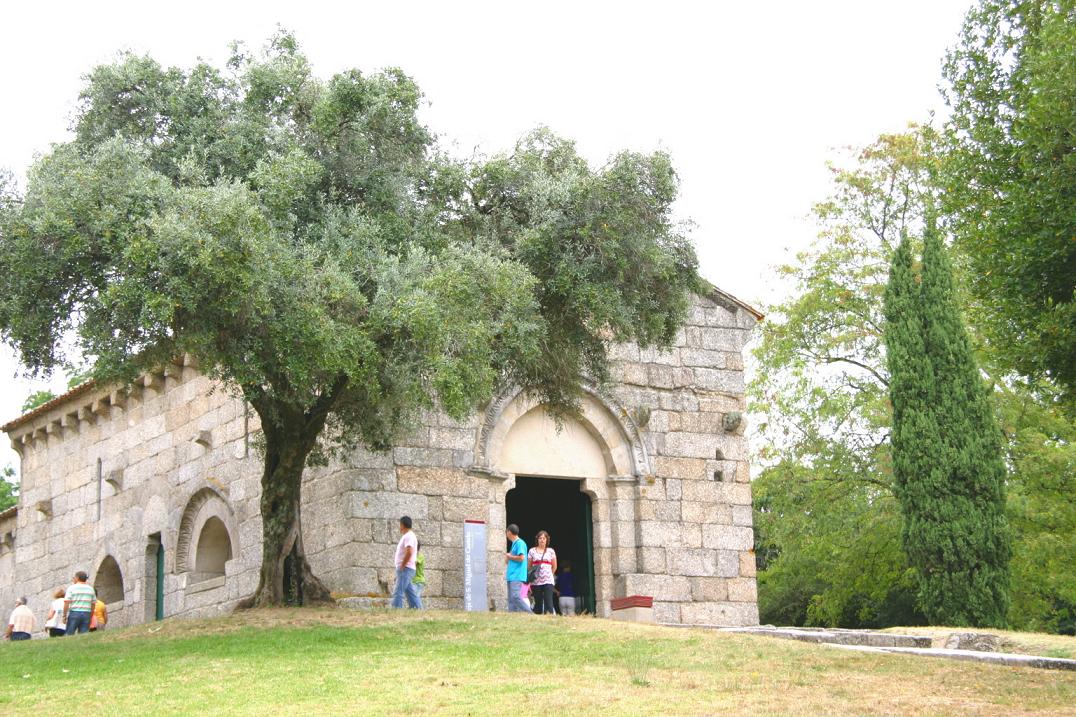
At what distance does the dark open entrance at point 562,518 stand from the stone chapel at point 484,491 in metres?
0.06

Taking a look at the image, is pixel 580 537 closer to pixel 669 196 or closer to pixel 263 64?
pixel 669 196

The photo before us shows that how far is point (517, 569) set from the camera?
1762 cm

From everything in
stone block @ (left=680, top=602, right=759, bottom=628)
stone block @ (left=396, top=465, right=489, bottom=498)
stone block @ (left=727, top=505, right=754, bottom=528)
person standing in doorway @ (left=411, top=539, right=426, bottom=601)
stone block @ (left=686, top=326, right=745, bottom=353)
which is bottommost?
stone block @ (left=680, top=602, right=759, bottom=628)

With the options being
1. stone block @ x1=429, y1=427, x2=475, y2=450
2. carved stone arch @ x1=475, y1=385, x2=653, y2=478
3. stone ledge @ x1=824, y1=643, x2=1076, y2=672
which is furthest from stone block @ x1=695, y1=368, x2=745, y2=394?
stone ledge @ x1=824, y1=643, x2=1076, y2=672

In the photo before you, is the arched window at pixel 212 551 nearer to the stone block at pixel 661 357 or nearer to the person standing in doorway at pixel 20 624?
the person standing in doorway at pixel 20 624

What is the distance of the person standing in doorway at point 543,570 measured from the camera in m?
18.0

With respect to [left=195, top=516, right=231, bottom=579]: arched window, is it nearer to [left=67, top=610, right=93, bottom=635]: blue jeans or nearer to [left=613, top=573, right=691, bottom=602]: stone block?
[left=67, top=610, right=93, bottom=635]: blue jeans

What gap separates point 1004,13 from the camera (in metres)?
14.3

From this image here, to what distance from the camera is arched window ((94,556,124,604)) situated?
2400 centimetres

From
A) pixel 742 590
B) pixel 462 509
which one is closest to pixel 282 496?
pixel 462 509

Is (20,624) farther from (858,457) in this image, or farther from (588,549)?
(858,457)

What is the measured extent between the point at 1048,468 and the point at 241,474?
52.1ft

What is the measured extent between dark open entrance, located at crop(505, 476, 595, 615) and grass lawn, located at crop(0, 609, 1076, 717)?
4.90 metres

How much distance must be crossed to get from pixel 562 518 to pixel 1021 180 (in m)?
12.3
